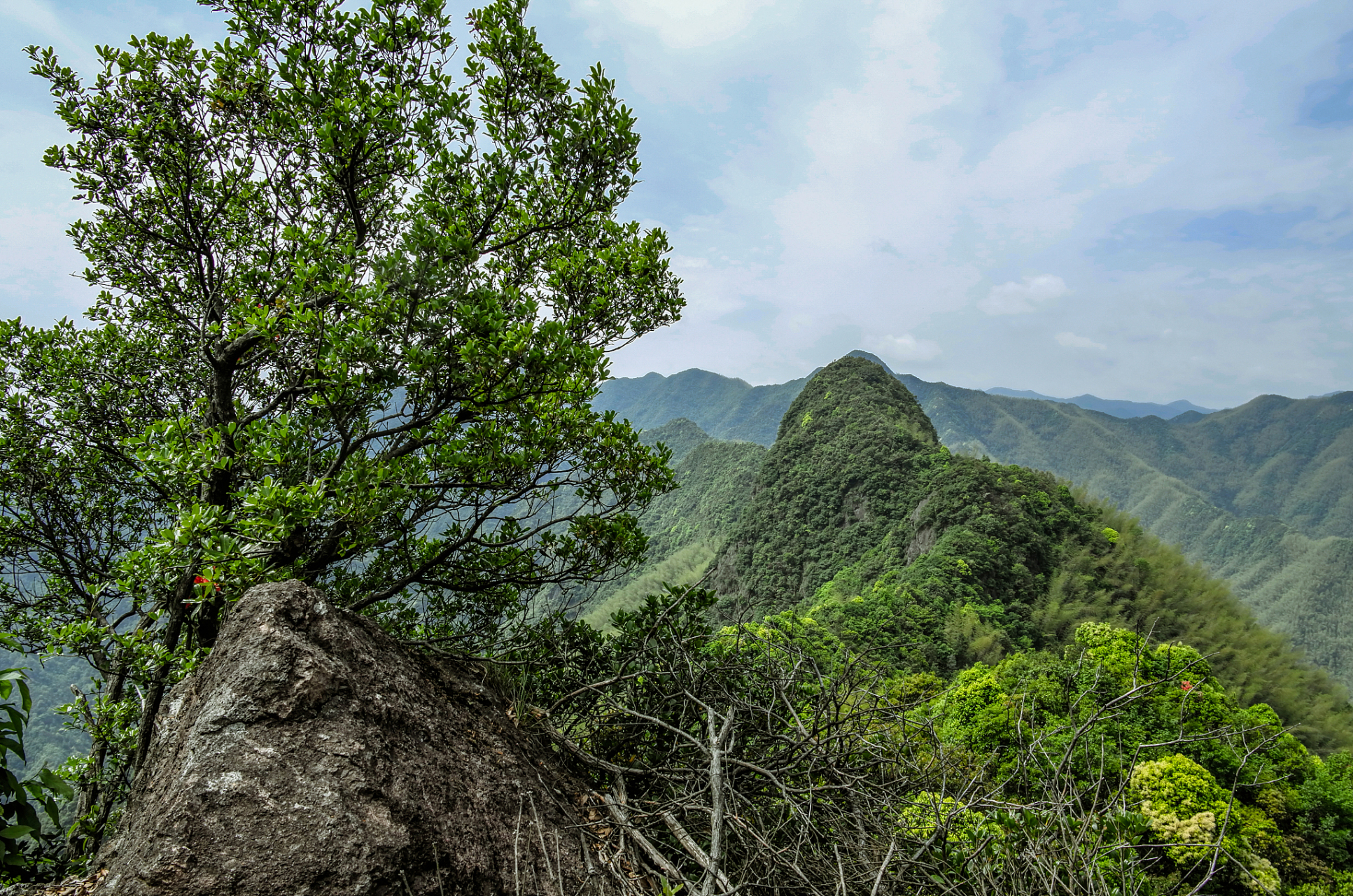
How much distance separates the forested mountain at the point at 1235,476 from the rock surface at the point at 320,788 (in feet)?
300

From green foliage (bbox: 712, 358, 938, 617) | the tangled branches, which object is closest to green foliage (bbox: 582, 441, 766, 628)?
green foliage (bbox: 712, 358, 938, 617)

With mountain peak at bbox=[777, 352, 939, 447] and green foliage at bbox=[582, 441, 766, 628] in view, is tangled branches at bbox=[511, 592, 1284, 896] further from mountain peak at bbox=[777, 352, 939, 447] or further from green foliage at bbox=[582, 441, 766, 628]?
green foliage at bbox=[582, 441, 766, 628]

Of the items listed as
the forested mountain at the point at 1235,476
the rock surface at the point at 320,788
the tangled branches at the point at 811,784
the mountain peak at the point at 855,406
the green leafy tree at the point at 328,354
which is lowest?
the forested mountain at the point at 1235,476

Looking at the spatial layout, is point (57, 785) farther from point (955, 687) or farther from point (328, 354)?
point (955, 687)

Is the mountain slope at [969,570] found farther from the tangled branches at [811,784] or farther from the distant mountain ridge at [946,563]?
the tangled branches at [811,784]

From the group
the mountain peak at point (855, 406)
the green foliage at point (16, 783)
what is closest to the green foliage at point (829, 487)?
the mountain peak at point (855, 406)

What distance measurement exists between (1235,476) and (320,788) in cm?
22382

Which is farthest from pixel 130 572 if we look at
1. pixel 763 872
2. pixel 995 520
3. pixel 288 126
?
pixel 995 520

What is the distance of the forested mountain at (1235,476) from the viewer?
252ft

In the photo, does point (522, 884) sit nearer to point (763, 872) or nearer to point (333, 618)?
point (763, 872)

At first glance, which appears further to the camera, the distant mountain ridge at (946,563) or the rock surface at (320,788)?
the distant mountain ridge at (946,563)

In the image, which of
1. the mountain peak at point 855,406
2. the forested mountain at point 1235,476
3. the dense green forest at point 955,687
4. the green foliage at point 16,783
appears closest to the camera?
the green foliage at point 16,783

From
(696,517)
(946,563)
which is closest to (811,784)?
(946,563)

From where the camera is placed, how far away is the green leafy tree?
3.40 m
